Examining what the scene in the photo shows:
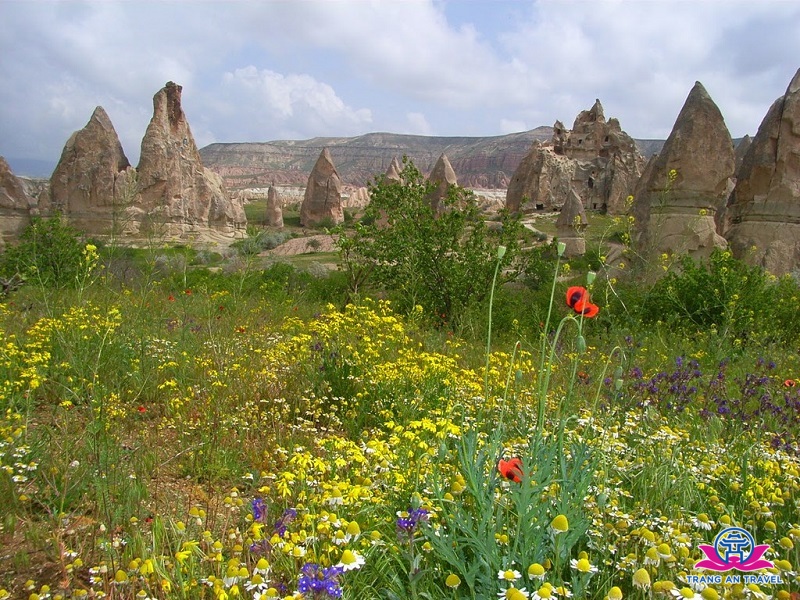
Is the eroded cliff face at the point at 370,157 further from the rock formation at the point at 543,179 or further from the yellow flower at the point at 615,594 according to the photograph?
the yellow flower at the point at 615,594

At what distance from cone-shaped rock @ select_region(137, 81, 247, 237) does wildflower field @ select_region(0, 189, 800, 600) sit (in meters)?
30.1

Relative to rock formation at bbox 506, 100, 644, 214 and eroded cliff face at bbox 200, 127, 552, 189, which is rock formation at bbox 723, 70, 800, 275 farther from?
eroded cliff face at bbox 200, 127, 552, 189

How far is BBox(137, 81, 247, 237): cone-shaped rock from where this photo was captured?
33656mm

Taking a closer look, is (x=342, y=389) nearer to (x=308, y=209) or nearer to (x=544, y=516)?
(x=544, y=516)

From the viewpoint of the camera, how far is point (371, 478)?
2.24 meters

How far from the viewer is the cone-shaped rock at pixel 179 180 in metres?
33.7

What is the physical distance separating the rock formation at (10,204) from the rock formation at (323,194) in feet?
80.8

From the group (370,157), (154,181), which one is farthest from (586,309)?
(370,157)

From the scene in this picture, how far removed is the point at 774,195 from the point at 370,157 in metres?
140

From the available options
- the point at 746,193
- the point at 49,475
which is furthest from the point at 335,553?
the point at 746,193

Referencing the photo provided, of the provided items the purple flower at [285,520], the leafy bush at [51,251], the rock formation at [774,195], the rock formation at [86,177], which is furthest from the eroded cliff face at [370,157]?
the purple flower at [285,520]

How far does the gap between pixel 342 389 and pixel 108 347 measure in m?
1.79

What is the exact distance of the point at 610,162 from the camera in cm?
4912

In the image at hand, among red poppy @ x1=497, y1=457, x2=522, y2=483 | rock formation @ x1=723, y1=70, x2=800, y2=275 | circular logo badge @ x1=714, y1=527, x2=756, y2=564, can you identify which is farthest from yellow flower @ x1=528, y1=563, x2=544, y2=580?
rock formation @ x1=723, y1=70, x2=800, y2=275
